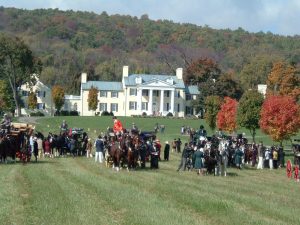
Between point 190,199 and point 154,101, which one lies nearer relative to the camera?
point 190,199

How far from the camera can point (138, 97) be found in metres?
121

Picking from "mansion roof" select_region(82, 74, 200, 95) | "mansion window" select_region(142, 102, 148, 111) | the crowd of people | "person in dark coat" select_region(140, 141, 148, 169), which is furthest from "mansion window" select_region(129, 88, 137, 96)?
"person in dark coat" select_region(140, 141, 148, 169)

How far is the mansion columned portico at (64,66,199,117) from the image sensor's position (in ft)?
397

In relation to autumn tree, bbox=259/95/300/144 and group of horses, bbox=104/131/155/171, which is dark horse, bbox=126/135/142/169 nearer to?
group of horses, bbox=104/131/155/171

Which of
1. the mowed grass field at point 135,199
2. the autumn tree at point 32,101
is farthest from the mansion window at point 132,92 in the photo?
the mowed grass field at point 135,199

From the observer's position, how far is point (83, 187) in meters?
22.4

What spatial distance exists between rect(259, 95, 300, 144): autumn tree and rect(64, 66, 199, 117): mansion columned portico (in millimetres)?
64870

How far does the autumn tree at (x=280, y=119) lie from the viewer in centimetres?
5450

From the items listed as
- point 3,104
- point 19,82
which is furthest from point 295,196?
point 19,82

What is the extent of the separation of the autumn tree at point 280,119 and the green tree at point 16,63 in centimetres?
5169

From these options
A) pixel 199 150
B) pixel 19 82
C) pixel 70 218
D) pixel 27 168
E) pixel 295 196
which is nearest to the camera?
pixel 70 218

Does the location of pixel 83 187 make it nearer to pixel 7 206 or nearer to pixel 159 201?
pixel 159 201

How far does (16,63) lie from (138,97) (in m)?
29.3

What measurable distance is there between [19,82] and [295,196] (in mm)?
85860
